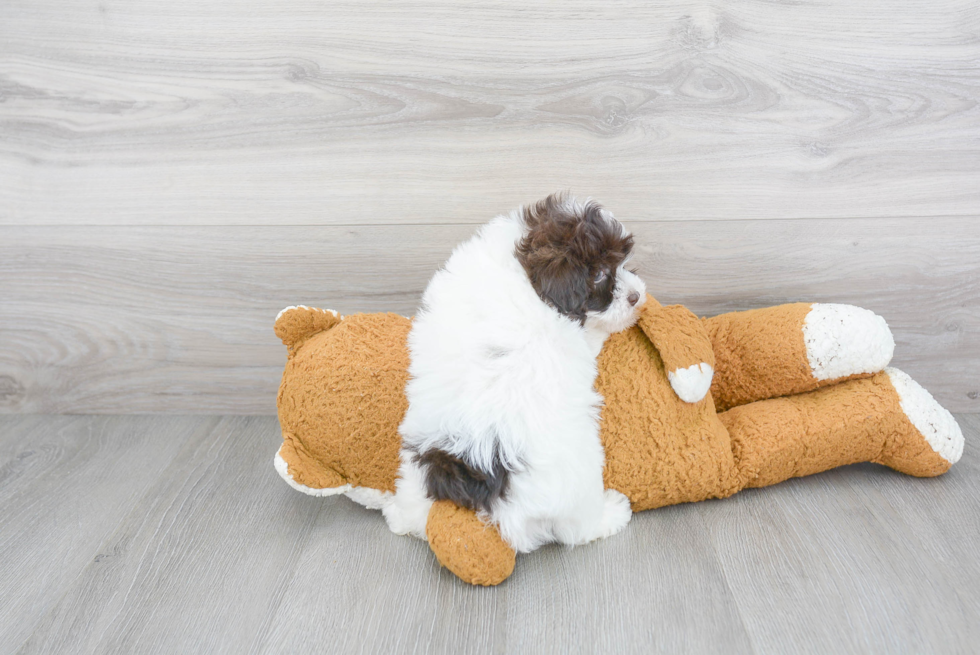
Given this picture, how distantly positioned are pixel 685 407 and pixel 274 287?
0.71 meters

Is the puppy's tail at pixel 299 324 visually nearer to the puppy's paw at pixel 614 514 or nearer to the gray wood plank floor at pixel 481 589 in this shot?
the gray wood plank floor at pixel 481 589

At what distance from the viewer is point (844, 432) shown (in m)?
0.92

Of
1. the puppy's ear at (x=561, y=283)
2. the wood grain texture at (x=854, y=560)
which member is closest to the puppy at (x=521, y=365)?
the puppy's ear at (x=561, y=283)

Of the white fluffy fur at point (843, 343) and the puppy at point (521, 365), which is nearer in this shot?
the puppy at point (521, 365)

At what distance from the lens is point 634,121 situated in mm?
1041

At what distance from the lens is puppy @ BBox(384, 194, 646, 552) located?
771 millimetres

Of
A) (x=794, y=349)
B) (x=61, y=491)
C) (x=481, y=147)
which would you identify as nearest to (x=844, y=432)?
(x=794, y=349)

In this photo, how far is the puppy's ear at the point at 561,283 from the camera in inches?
30.2

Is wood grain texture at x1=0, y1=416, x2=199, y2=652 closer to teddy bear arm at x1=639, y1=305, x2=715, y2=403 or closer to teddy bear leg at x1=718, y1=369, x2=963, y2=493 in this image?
teddy bear arm at x1=639, y1=305, x2=715, y2=403

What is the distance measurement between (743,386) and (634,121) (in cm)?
43

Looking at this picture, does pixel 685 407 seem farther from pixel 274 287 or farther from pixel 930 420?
pixel 274 287

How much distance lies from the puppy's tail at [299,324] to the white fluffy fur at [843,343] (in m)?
0.68

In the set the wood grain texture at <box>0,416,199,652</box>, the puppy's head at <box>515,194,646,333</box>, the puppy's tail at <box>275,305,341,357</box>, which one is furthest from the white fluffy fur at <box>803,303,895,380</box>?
the wood grain texture at <box>0,416,199,652</box>

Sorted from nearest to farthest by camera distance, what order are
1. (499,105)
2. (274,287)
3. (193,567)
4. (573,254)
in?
1. (573,254)
2. (193,567)
3. (499,105)
4. (274,287)
